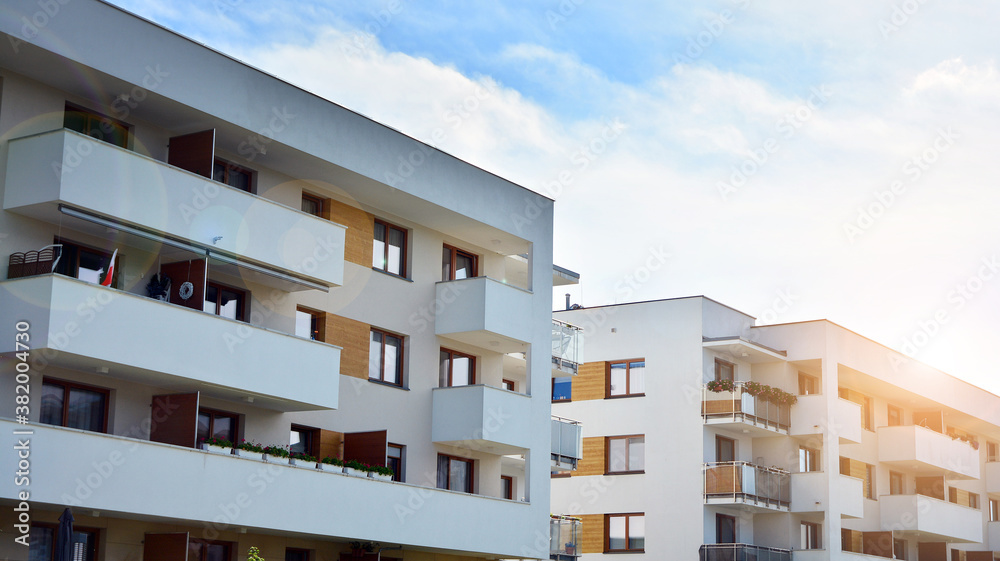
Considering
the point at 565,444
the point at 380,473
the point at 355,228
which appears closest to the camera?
the point at 380,473

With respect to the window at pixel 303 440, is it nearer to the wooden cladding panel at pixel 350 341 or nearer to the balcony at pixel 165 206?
the wooden cladding panel at pixel 350 341

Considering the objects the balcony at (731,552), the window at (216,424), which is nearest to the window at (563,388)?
the balcony at (731,552)

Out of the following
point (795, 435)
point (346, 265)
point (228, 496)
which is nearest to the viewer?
point (228, 496)

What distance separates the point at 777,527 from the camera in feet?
139

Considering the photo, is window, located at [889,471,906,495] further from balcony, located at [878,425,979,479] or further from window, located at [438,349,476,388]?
window, located at [438,349,476,388]

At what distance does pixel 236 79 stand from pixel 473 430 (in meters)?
9.97

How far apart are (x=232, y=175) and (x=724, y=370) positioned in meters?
22.9

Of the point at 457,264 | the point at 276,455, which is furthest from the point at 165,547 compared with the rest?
the point at 457,264

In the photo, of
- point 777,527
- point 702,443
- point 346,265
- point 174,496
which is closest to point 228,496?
point 174,496

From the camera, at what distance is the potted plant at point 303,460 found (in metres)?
23.7

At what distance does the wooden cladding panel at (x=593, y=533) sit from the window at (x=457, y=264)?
44.2 feet

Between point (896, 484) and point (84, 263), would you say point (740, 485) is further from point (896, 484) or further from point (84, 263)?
point (84, 263)

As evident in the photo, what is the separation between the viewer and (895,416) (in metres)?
52.3

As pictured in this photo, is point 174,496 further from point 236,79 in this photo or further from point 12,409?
point 236,79
